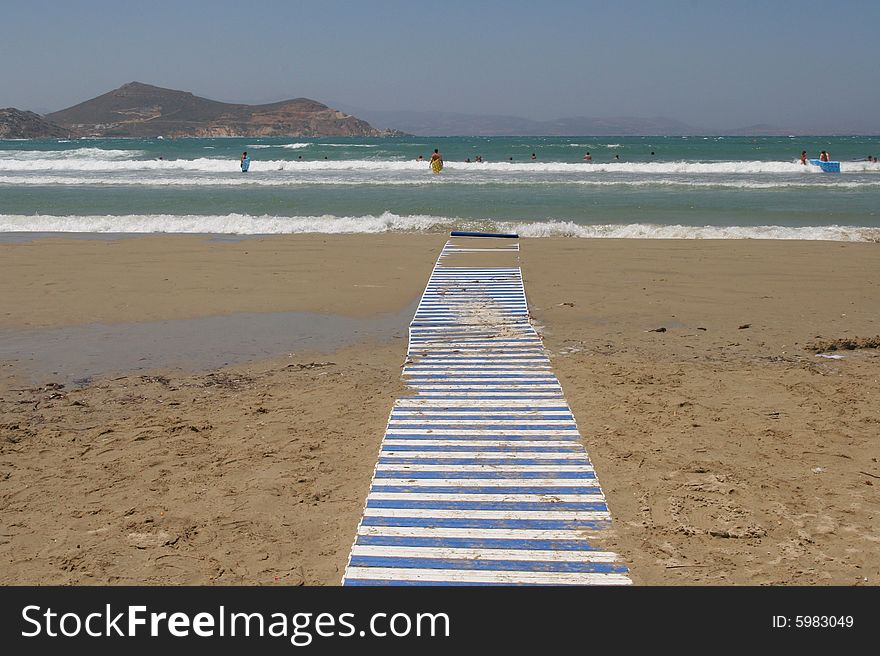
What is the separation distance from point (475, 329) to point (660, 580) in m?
4.83

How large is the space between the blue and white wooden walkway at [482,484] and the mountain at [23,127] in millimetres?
103145

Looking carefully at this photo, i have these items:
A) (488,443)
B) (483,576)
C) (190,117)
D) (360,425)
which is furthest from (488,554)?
(190,117)

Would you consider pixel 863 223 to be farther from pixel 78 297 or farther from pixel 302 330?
pixel 78 297

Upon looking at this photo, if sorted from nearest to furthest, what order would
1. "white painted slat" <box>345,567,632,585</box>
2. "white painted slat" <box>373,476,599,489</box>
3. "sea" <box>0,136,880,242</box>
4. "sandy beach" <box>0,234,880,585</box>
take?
"white painted slat" <box>345,567,632,585</box> < "sandy beach" <box>0,234,880,585</box> < "white painted slat" <box>373,476,599,489</box> < "sea" <box>0,136,880,242</box>

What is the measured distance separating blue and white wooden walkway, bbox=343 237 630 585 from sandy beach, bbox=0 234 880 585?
0.15 m

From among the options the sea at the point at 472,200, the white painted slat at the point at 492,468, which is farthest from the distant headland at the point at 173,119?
the white painted slat at the point at 492,468

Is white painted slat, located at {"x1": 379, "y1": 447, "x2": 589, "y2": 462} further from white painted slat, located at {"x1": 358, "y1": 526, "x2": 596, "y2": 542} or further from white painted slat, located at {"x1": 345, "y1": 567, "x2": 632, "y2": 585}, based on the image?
white painted slat, located at {"x1": 345, "y1": 567, "x2": 632, "y2": 585}

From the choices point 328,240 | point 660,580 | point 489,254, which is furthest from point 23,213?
point 660,580

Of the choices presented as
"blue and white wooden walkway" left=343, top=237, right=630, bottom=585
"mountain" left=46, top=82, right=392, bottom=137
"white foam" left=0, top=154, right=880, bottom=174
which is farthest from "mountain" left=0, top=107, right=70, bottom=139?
"blue and white wooden walkway" left=343, top=237, right=630, bottom=585

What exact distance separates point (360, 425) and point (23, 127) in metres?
106

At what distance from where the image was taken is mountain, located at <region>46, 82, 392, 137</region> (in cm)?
11084

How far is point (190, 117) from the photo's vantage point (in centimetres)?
12631

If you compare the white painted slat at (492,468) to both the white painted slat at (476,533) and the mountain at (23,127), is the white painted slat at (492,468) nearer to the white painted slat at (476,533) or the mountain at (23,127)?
the white painted slat at (476,533)

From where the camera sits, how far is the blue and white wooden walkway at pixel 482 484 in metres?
3.65
